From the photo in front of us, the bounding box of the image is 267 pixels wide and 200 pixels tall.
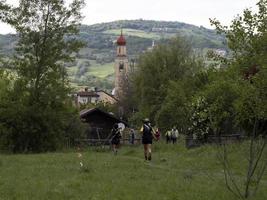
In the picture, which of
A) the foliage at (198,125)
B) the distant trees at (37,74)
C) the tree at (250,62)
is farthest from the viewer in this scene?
the foliage at (198,125)

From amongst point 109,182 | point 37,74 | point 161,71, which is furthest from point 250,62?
point 161,71

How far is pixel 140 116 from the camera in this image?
76.7 metres

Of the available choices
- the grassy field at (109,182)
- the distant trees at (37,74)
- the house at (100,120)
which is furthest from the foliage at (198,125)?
the house at (100,120)

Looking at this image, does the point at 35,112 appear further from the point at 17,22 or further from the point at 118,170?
the point at 118,170

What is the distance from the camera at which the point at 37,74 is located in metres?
38.0

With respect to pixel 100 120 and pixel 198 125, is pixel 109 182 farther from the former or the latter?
pixel 100 120

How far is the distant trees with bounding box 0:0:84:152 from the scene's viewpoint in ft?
123

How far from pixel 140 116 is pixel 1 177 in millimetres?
59492

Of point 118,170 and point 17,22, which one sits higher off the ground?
point 17,22

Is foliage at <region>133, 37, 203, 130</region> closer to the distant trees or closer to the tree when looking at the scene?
the distant trees

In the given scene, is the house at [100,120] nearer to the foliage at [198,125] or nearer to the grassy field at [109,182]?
the foliage at [198,125]

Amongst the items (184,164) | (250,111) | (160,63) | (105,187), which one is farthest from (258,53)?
(160,63)

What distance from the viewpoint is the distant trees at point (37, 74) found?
37625mm

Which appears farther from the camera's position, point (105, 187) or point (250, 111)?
point (105, 187)
